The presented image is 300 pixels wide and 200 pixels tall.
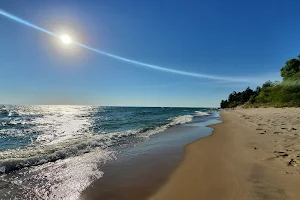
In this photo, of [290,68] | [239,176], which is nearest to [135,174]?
[239,176]

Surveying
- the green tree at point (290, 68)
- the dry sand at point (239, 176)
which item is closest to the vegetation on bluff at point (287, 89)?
the green tree at point (290, 68)

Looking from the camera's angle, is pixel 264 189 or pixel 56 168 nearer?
pixel 264 189

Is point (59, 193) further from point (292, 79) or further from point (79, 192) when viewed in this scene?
point (292, 79)

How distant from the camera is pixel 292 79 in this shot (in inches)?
1961

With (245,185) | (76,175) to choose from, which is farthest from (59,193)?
(245,185)

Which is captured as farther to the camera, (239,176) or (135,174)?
(135,174)

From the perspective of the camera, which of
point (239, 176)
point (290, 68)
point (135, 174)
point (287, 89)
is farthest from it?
point (290, 68)

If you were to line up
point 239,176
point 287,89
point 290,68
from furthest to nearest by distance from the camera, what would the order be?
point 290,68 → point 287,89 → point 239,176

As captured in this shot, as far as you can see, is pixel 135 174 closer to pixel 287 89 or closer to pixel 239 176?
pixel 239 176

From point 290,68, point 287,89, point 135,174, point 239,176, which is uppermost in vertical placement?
point 290,68

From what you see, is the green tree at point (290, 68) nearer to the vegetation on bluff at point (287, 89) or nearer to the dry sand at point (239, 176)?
the vegetation on bluff at point (287, 89)

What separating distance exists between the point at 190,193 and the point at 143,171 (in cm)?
225

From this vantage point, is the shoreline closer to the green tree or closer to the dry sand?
the dry sand

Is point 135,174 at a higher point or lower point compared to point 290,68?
lower
